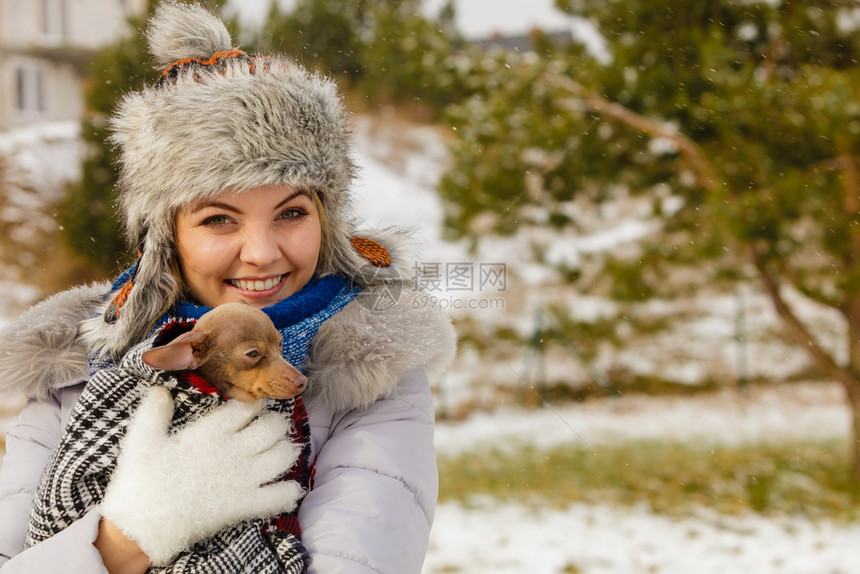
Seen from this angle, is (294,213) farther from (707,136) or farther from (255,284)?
(707,136)

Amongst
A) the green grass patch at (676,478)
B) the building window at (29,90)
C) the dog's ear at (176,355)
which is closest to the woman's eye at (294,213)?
the dog's ear at (176,355)

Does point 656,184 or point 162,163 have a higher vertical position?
point 162,163

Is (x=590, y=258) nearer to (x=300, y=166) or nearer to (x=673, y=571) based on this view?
(x=673, y=571)

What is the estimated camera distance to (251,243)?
4.70ft

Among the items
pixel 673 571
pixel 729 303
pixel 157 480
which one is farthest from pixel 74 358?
pixel 729 303

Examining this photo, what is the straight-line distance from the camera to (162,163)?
5.04 feet

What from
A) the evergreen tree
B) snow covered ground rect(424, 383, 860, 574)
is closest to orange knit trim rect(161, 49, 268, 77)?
snow covered ground rect(424, 383, 860, 574)

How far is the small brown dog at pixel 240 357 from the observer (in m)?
1.31

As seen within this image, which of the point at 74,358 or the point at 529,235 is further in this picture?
the point at 529,235

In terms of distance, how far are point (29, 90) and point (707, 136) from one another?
1616 cm

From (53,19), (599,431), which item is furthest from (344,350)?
(53,19)

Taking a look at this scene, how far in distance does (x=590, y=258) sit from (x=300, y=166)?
21.4 feet

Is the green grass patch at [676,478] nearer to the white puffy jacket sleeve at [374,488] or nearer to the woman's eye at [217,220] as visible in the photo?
the white puffy jacket sleeve at [374,488]

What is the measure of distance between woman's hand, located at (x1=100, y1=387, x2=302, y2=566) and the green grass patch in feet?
16.4
